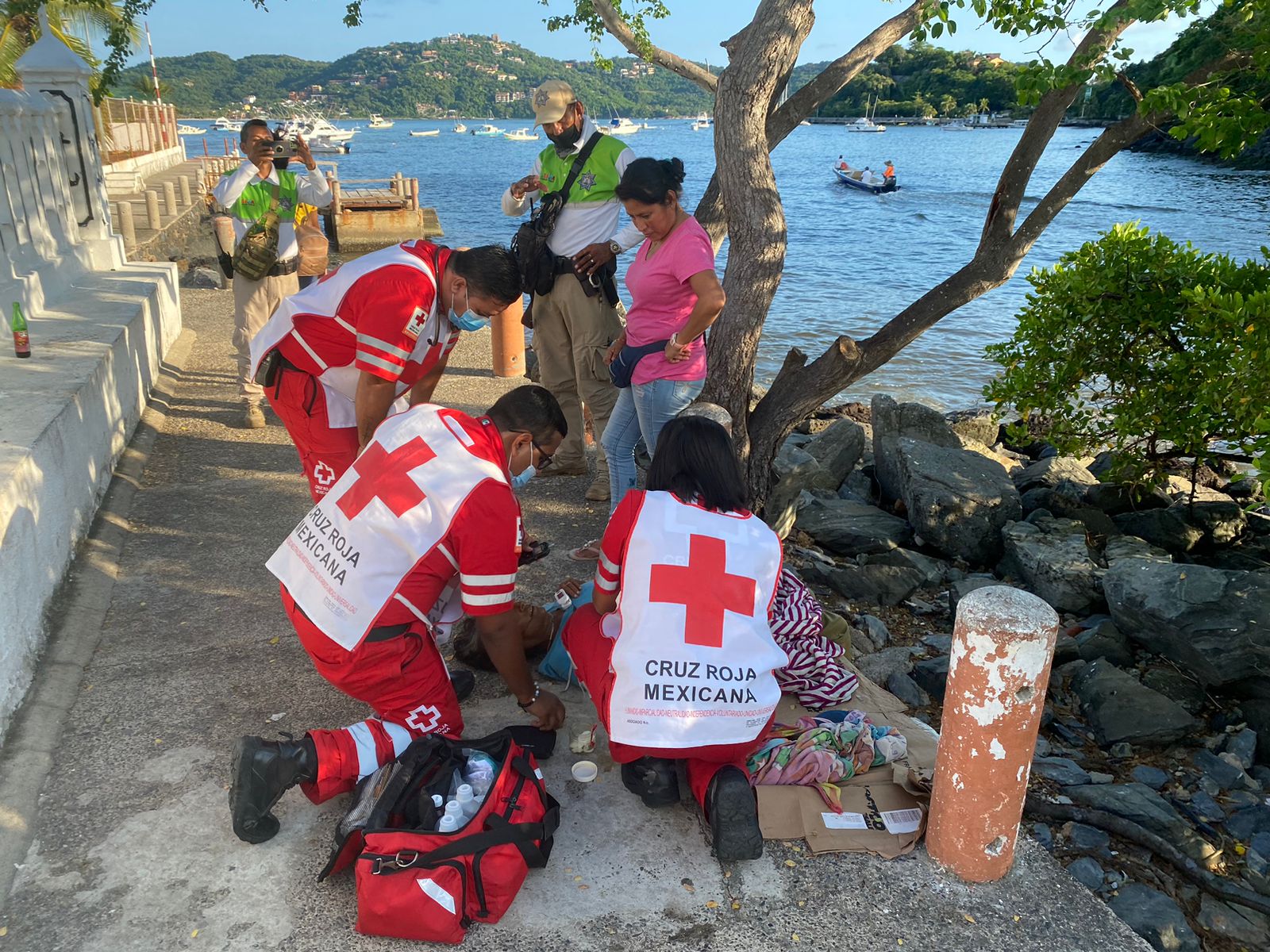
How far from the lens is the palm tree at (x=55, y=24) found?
60.8 feet

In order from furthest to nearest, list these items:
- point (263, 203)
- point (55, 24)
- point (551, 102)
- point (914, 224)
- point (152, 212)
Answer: point (914, 224)
point (55, 24)
point (152, 212)
point (263, 203)
point (551, 102)

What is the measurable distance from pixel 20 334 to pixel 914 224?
31.5 metres

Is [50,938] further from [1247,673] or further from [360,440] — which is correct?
[1247,673]

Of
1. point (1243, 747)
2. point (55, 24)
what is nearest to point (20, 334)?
point (1243, 747)

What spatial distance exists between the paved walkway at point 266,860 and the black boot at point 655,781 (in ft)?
0.30

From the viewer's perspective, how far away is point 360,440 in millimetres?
3738

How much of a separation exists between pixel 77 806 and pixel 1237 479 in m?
8.08

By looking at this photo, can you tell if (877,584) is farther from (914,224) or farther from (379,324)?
(914,224)

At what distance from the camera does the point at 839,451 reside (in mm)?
7426

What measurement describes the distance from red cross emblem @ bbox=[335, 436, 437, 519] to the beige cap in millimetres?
2433

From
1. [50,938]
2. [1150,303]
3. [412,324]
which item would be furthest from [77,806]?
[1150,303]

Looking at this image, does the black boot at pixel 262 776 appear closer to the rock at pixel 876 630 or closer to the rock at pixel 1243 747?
the rock at pixel 876 630

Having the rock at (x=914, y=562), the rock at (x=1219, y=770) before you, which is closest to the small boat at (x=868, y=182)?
the rock at (x=914, y=562)

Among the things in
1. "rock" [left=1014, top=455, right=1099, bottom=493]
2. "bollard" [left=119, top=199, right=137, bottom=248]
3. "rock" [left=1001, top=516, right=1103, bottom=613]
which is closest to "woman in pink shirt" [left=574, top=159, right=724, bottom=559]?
"rock" [left=1001, top=516, right=1103, bottom=613]
